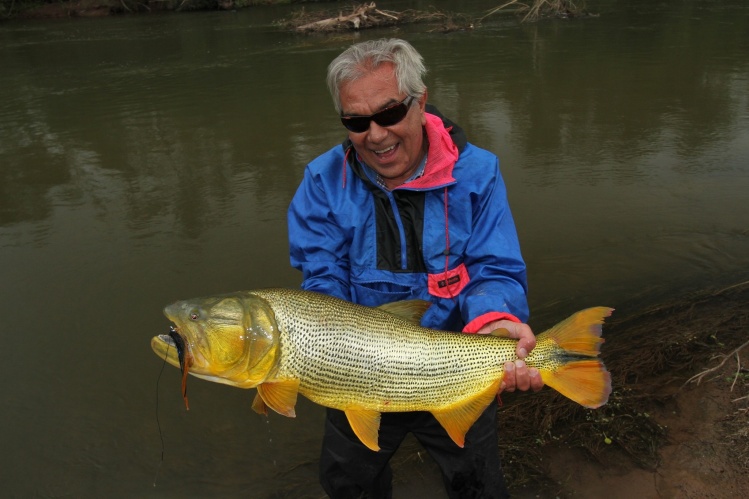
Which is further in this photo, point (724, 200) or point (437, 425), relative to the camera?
point (724, 200)

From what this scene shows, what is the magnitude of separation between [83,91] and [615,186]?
12.3 m

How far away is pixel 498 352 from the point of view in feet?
8.28

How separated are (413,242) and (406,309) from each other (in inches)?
15.1

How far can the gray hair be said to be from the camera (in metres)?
2.58

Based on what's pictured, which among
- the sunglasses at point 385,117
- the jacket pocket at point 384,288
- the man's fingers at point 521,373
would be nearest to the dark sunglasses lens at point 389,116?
the sunglasses at point 385,117

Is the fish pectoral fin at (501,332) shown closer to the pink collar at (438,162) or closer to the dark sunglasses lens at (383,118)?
the pink collar at (438,162)

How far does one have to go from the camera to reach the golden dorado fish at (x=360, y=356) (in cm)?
229

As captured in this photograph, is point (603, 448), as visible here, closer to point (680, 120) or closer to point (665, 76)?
point (680, 120)

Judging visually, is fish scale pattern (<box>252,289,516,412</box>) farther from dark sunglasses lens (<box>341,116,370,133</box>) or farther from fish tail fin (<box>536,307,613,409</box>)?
dark sunglasses lens (<box>341,116,370,133</box>)

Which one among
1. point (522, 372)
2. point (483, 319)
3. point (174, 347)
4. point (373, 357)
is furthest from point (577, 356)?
point (174, 347)

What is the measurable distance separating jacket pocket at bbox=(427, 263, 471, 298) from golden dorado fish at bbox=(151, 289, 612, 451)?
0.23 meters

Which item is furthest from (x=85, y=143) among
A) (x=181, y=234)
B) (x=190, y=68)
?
(x=190, y=68)

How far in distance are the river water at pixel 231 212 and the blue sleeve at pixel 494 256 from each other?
181cm

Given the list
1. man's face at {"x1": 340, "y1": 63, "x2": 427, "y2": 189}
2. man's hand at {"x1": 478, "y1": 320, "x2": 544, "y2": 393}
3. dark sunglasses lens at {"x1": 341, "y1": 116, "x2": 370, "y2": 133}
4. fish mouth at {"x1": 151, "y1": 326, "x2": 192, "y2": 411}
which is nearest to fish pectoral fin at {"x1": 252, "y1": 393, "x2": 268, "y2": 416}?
fish mouth at {"x1": 151, "y1": 326, "x2": 192, "y2": 411}
